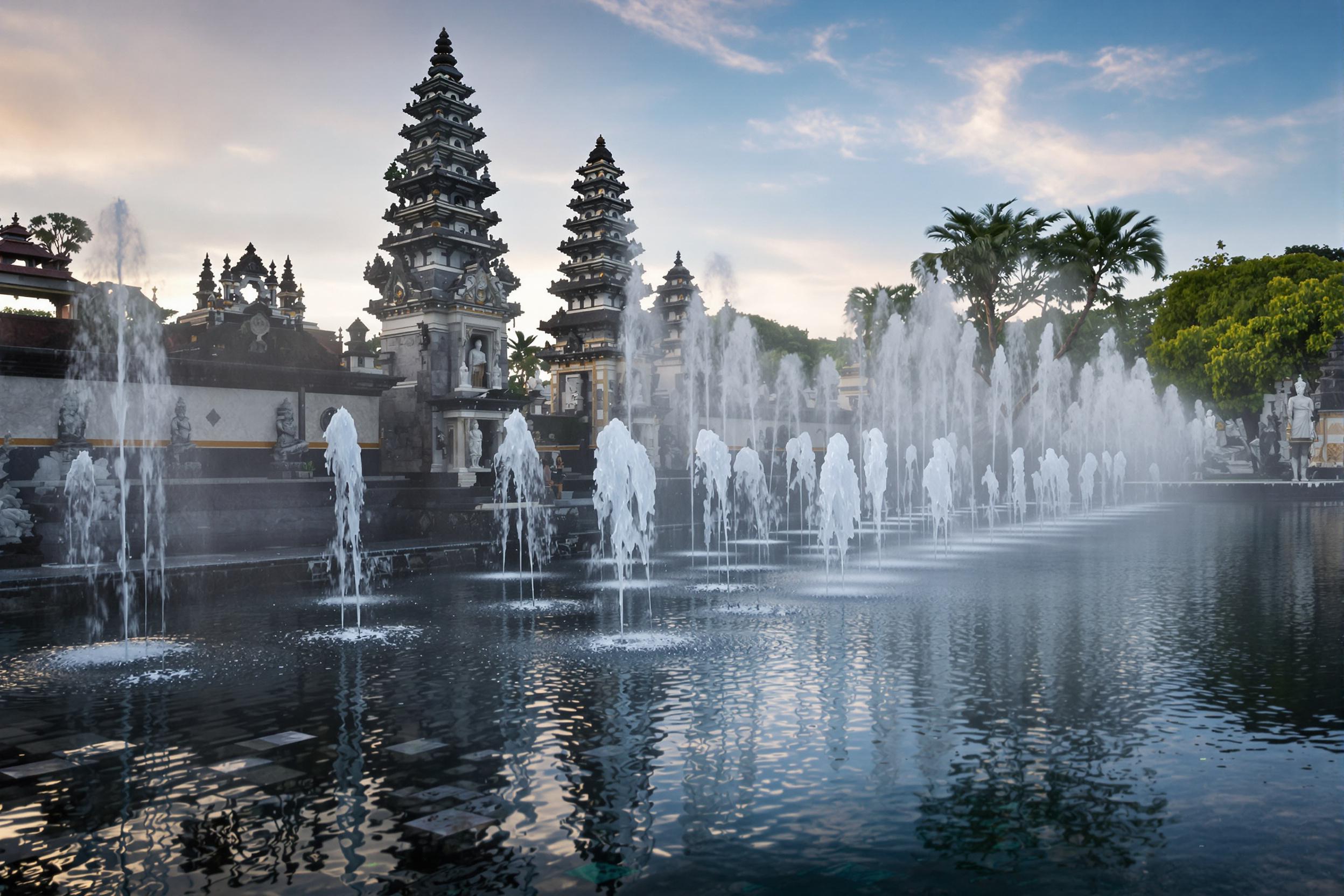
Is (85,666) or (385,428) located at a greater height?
(385,428)

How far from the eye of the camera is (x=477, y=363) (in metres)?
33.0

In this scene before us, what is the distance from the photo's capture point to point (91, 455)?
21.0m

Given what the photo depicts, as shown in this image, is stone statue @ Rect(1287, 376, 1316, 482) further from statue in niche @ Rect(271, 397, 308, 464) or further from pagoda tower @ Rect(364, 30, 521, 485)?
statue in niche @ Rect(271, 397, 308, 464)

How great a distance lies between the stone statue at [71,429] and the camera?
20250mm

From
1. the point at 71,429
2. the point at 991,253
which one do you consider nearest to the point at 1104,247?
the point at 991,253

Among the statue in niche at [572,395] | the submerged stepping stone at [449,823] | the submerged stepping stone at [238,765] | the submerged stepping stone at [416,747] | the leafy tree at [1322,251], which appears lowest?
the submerged stepping stone at [449,823]

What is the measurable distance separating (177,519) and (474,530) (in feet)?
24.8

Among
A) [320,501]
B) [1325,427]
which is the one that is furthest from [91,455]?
[1325,427]

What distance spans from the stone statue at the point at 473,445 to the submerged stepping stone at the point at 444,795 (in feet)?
86.2

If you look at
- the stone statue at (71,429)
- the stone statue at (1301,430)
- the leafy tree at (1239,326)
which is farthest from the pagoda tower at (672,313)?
the stone statue at (71,429)

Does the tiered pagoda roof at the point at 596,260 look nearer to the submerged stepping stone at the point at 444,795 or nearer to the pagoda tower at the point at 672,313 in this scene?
the pagoda tower at the point at 672,313

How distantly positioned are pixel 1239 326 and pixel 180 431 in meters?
46.0

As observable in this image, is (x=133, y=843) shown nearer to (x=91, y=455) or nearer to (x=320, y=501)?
(x=91, y=455)

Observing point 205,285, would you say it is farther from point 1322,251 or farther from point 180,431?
point 1322,251
